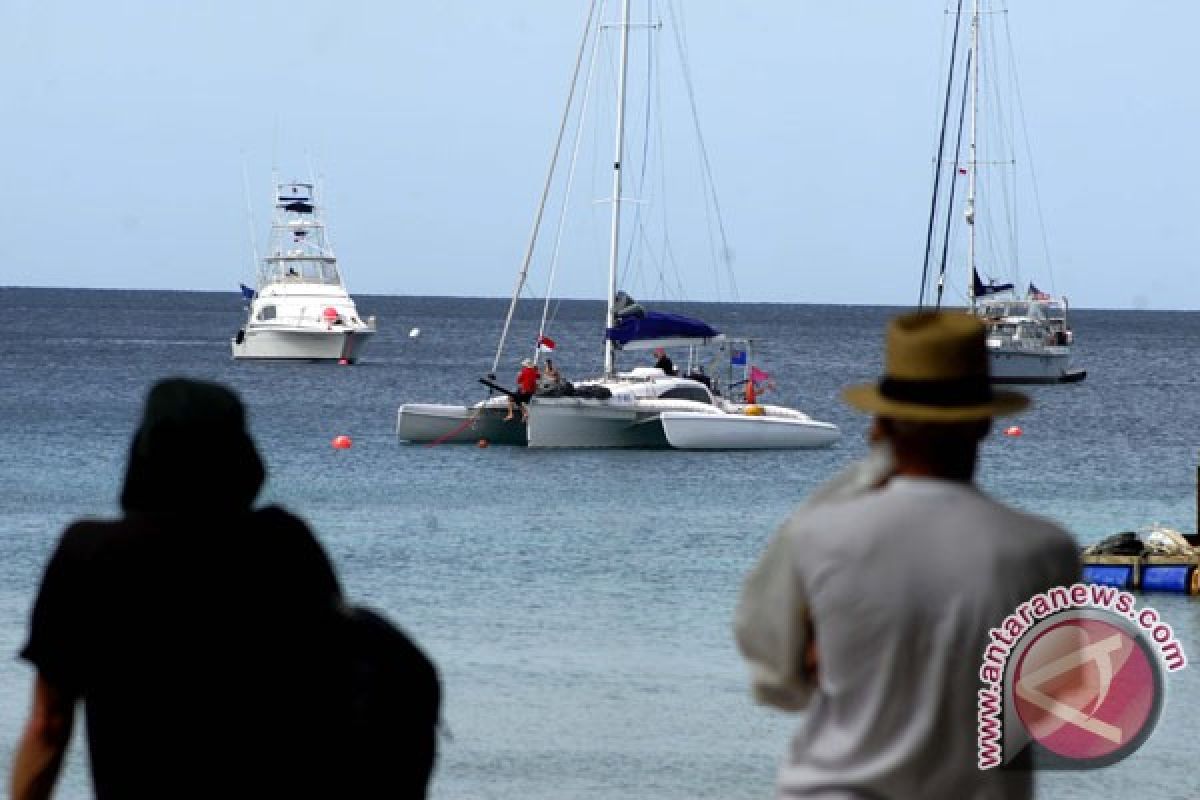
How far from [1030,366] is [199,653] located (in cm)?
6710

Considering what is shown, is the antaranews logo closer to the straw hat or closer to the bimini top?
the straw hat

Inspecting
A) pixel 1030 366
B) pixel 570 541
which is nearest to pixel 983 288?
pixel 1030 366

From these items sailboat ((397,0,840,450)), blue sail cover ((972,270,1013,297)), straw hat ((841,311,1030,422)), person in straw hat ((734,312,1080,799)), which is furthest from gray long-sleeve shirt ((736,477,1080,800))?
blue sail cover ((972,270,1013,297))

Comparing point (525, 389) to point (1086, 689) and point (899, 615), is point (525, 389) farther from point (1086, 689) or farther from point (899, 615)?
point (899, 615)

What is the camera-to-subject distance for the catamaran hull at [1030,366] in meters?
67.6

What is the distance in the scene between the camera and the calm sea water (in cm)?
1434

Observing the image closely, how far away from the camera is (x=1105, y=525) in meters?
29.9

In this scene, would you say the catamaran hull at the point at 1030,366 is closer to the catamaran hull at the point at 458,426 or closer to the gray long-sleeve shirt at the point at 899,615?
the catamaran hull at the point at 458,426

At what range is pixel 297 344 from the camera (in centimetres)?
7781

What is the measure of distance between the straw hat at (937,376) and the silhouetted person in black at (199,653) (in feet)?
3.05

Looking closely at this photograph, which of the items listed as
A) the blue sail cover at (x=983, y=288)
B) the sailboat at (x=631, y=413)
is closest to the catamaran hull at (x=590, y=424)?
the sailboat at (x=631, y=413)

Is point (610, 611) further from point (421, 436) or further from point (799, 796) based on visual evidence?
point (421, 436)

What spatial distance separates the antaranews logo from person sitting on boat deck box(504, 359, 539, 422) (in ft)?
108

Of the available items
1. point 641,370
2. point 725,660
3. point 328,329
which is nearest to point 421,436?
point 641,370
